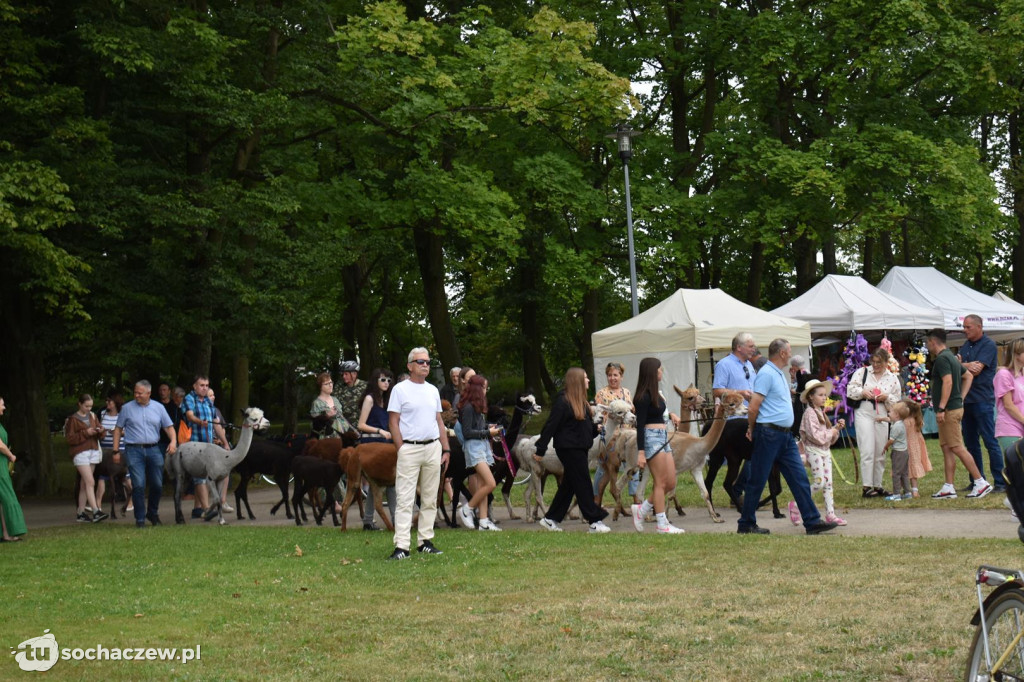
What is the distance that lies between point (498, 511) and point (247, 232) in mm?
8409

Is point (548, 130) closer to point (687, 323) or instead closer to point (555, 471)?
point (687, 323)

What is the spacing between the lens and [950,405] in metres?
15.1

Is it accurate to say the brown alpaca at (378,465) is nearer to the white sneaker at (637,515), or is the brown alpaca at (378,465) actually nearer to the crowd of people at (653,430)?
the crowd of people at (653,430)

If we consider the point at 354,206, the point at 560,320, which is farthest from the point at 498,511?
the point at 560,320

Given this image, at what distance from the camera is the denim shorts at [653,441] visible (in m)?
13.1

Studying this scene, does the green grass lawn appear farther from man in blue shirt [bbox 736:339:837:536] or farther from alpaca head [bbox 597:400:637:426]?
alpaca head [bbox 597:400:637:426]

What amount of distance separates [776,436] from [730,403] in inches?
63.1

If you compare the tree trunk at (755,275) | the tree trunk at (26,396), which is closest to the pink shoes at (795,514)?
the tree trunk at (26,396)

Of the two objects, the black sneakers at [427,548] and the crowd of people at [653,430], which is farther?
the crowd of people at [653,430]

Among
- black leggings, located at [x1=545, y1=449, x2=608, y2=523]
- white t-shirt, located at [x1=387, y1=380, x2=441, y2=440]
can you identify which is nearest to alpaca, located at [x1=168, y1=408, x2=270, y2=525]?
black leggings, located at [x1=545, y1=449, x2=608, y2=523]

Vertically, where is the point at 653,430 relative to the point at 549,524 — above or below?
above

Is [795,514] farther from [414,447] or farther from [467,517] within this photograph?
[414,447]

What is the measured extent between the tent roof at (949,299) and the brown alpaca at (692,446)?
1612cm

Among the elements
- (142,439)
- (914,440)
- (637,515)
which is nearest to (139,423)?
(142,439)
